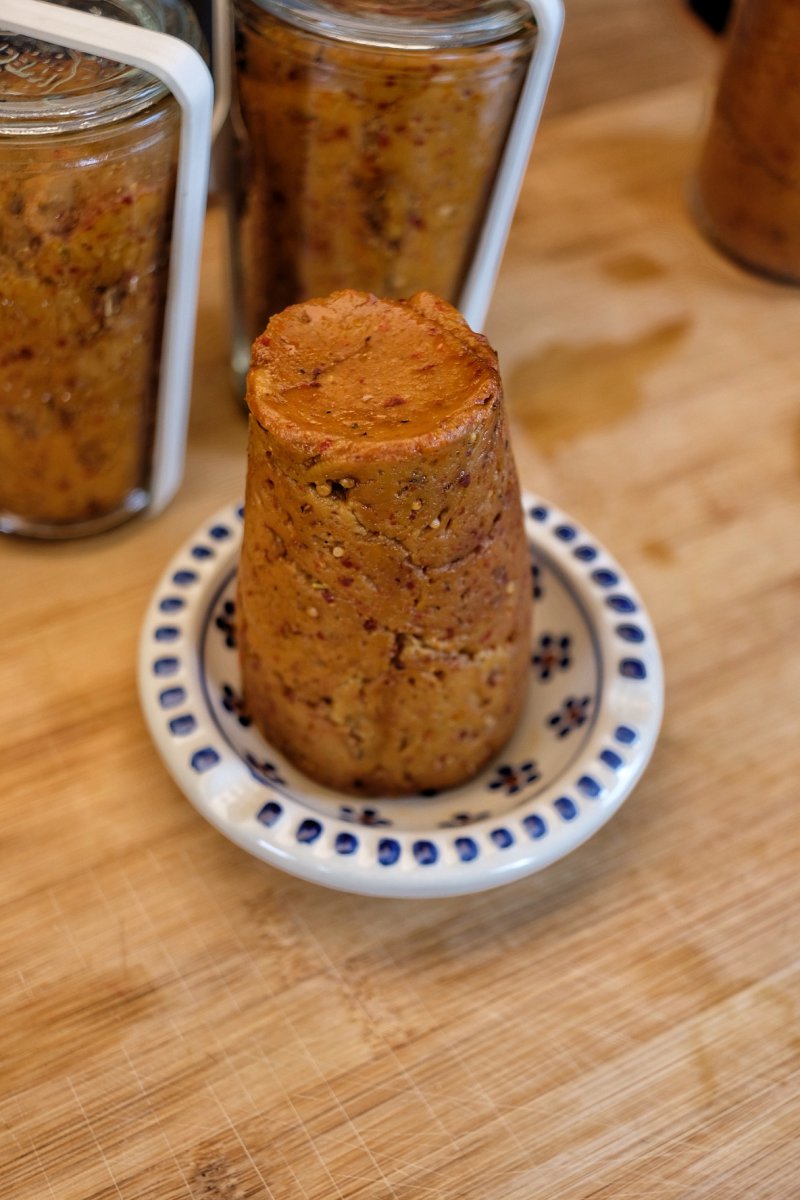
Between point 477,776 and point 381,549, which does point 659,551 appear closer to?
point 477,776

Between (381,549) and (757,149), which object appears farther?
(757,149)

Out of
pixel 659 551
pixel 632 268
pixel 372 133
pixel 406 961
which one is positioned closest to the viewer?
pixel 406 961

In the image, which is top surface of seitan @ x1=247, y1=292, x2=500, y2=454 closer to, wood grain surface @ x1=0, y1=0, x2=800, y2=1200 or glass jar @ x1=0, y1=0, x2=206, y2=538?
glass jar @ x1=0, y1=0, x2=206, y2=538

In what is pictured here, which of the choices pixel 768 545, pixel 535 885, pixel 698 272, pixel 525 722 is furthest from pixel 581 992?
pixel 698 272

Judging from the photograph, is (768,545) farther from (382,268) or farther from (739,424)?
(382,268)

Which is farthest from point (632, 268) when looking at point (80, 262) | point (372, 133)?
point (80, 262)

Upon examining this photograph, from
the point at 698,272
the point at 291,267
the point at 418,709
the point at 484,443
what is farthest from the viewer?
the point at 698,272
